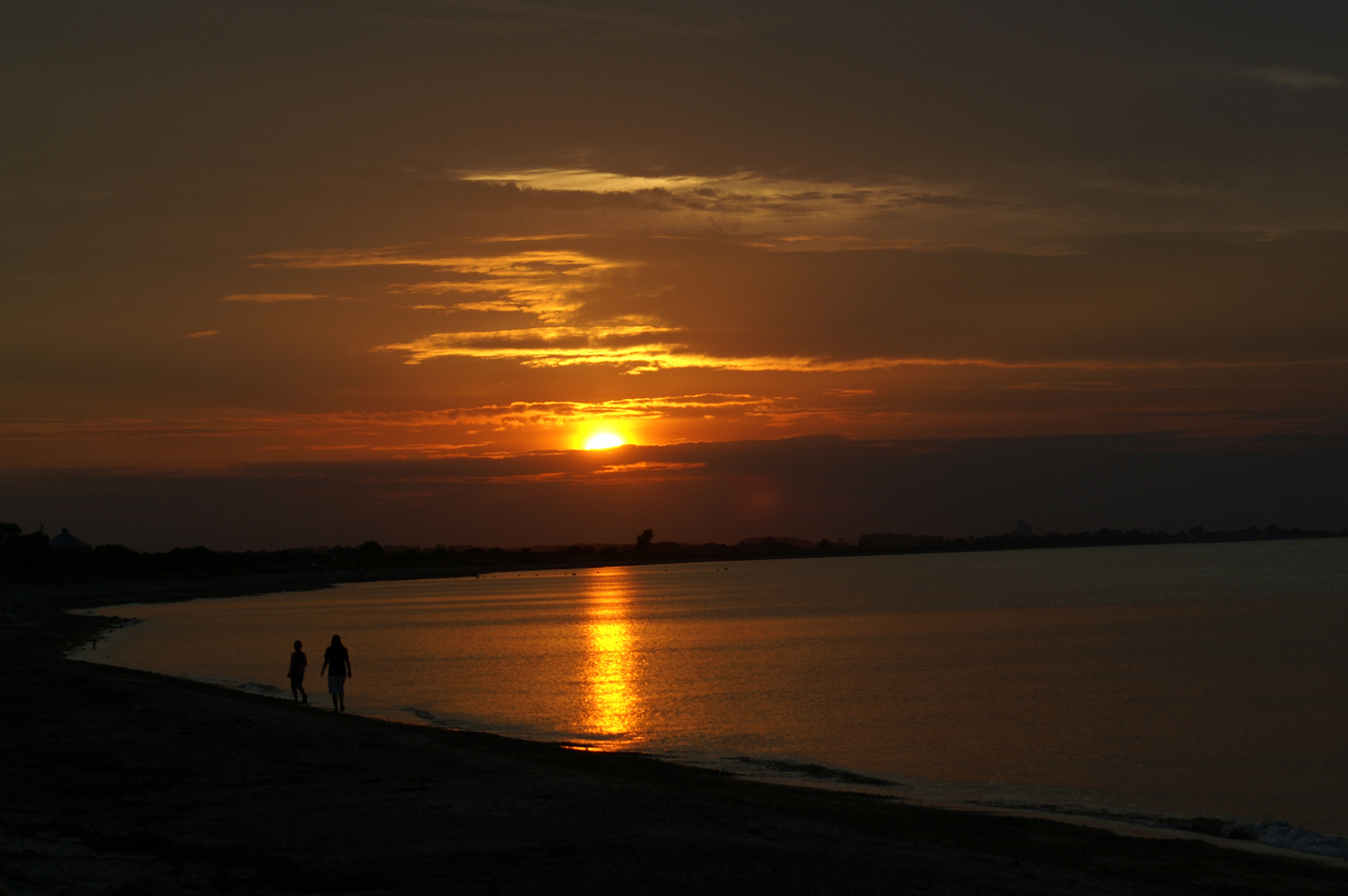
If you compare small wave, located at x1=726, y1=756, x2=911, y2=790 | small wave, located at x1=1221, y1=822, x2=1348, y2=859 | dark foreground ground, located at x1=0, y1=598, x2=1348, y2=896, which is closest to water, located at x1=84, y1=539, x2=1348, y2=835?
small wave, located at x1=726, y1=756, x2=911, y2=790

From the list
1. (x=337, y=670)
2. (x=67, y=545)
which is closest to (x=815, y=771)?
(x=337, y=670)

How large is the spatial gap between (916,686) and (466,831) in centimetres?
3132

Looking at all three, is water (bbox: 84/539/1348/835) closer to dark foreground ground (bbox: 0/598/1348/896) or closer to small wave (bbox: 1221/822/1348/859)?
small wave (bbox: 1221/822/1348/859)

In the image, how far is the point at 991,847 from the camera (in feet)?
49.5

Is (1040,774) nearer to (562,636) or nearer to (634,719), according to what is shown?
(634,719)

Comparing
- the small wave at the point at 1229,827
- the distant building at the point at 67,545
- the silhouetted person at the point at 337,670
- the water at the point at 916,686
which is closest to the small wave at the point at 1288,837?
the small wave at the point at 1229,827

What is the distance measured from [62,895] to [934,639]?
60.8 meters

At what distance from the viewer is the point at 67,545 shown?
18212cm

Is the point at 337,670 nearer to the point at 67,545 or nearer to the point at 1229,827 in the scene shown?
the point at 1229,827

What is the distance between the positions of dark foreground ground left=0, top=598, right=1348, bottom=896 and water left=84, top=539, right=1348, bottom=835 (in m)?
6.30

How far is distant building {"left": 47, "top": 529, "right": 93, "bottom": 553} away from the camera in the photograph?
17950 cm

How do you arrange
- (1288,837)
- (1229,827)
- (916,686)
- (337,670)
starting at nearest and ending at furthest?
(1288,837) < (1229,827) < (337,670) < (916,686)

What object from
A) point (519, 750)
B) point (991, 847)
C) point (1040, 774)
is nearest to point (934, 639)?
point (1040, 774)

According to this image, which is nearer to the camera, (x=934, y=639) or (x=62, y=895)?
(x=62, y=895)
